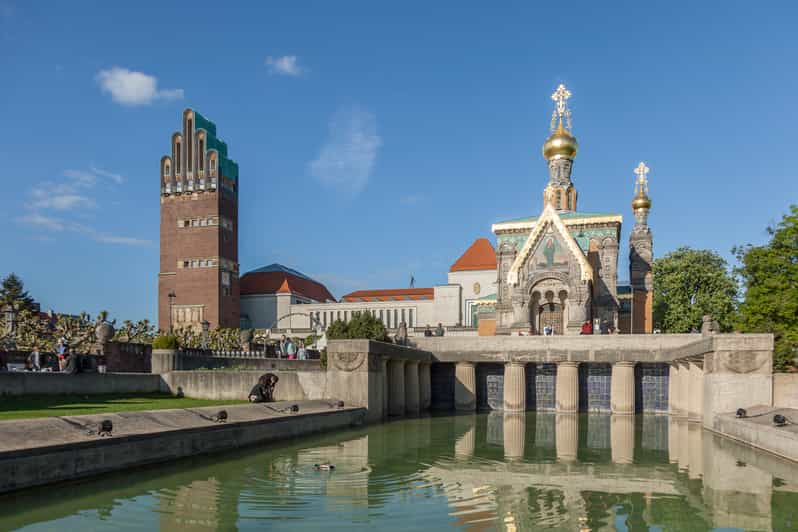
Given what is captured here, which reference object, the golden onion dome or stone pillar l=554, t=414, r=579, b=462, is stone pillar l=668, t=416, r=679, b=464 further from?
the golden onion dome

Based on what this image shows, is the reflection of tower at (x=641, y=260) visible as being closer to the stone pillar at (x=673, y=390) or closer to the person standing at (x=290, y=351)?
the stone pillar at (x=673, y=390)

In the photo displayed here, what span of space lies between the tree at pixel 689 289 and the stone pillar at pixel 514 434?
1486 inches

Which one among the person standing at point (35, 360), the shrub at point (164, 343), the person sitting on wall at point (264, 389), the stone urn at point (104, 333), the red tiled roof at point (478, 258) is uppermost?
the red tiled roof at point (478, 258)

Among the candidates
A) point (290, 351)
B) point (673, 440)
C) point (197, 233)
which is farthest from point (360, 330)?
point (197, 233)

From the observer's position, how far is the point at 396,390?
121ft

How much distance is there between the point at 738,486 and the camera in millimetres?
17109

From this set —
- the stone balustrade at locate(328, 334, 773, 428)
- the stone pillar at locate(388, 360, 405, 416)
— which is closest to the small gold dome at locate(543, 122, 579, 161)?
the stone balustrade at locate(328, 334, 773, 428)

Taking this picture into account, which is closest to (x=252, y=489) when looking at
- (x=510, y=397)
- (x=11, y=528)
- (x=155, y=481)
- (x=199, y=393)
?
(x=155, y=481)

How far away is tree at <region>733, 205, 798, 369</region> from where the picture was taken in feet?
107

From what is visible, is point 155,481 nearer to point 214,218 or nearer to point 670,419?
point 670,419

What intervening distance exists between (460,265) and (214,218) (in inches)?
1407

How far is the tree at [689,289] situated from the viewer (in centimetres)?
A: 7094

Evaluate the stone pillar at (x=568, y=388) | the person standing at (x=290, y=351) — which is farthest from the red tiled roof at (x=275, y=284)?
the stone pillar at (x=568, y=388)

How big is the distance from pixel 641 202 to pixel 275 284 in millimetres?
59715
